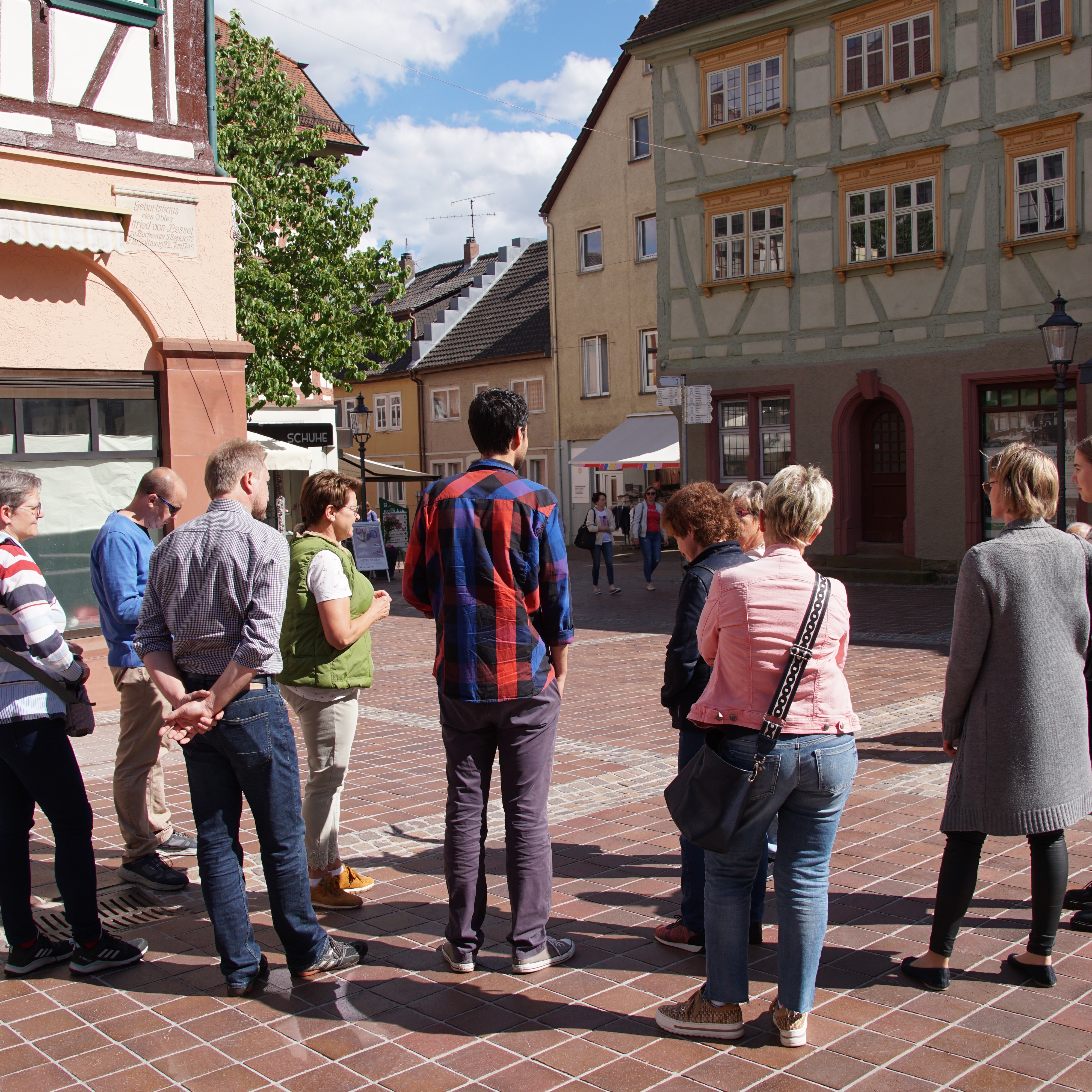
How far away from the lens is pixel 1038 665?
3977 mm

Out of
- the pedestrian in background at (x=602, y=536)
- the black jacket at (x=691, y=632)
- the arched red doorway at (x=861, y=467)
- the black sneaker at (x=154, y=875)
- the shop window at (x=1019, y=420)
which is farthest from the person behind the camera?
the arched red doorway at (x=861, y=467)

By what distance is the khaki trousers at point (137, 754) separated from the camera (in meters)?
5.63

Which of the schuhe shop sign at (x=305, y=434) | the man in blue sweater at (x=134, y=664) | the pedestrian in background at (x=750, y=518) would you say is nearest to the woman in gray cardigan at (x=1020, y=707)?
the pedestrian in background at (x=750, y=518)

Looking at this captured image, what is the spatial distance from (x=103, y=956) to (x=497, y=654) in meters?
1.91

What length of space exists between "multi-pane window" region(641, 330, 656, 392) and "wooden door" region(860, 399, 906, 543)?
9972 millimetres

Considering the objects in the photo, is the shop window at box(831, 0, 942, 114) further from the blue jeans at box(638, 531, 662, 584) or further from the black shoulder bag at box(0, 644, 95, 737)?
the black shoulder bag at box(0, 644, 95, 737)

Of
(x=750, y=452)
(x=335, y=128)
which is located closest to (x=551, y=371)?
(x=335, y=128)

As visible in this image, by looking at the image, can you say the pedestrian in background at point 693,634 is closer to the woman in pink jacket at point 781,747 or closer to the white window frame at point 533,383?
the woman in pink jacket at point 781,747

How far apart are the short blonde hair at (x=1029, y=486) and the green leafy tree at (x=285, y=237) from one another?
65.8 feet

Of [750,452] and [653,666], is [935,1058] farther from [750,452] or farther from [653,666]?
[750,452]

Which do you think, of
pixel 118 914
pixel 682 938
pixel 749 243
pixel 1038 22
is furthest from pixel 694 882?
pixel 749 243

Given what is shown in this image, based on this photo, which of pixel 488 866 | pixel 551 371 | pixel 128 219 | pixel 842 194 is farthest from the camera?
pixel 551 371

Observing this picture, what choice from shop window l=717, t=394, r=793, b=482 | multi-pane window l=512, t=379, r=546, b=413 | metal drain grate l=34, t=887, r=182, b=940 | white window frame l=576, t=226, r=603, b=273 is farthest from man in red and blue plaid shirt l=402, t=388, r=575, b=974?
multi-pane window l=512, t=379, r=546, b=413

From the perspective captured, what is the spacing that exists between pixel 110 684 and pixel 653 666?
515 cm
